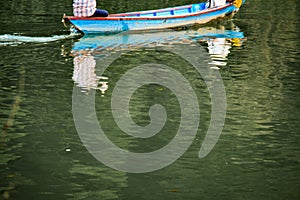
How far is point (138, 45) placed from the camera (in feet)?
61.7

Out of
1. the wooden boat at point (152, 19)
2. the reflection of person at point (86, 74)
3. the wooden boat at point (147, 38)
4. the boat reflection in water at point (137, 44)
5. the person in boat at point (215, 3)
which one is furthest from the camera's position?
the person in boat at point (215, 3)

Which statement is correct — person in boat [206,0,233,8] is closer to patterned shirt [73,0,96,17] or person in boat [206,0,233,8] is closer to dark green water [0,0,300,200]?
dark green water [0,0,300,200]

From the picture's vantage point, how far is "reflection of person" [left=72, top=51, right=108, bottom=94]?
13883 mm

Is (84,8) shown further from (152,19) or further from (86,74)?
(86,74)

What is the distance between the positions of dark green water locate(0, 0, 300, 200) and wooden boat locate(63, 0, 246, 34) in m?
0.57

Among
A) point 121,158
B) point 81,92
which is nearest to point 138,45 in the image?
point 81,92

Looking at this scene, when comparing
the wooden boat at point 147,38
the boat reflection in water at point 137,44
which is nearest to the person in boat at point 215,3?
the boat reflection in water at point 137,44

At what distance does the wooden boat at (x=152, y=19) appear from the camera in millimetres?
19375

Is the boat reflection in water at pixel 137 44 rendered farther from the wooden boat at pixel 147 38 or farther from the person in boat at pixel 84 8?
the person in boat at pixel 84 8

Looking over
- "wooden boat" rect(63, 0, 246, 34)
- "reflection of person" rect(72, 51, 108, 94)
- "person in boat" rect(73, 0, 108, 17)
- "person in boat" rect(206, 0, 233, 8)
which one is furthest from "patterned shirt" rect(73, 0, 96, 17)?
"person in boat" rect(206, 0, 233, 8)

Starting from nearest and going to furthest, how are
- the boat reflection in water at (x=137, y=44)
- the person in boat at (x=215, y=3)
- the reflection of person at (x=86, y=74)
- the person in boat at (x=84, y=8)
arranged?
the reflection of person at (x=86, y=74) → the boat reflection in water at (x=137, y=44) → the person in boat at (x=84, y=8) → the person in boat at (x=215, y=3)

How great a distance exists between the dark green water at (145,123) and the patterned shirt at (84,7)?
84 centimetres

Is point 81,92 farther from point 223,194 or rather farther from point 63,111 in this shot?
point 223,194

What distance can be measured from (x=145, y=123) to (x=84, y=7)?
844 cm
